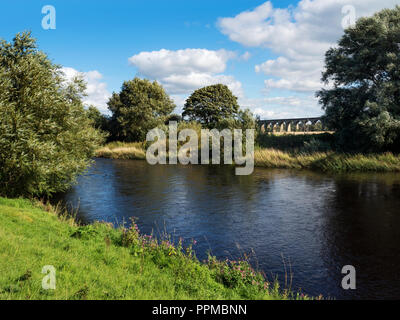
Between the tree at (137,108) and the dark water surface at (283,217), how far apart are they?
33464 mm

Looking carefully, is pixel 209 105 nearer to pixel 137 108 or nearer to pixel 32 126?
pixel 137 108

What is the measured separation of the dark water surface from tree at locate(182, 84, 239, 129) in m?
42.2

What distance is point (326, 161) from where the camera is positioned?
35.9 m

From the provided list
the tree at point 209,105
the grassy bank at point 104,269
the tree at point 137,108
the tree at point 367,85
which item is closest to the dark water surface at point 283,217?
the grassy bank at point 104,269

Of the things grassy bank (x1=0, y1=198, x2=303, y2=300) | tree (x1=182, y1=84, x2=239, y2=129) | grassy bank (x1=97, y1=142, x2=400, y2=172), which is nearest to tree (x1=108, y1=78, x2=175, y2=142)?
tree (x1=182, y1=84, x2=239, y2=129)

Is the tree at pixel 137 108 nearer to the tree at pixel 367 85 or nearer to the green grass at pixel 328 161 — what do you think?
the green grass at pixel 328 161

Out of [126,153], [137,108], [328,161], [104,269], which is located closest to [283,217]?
[104,269]

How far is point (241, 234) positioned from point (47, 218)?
317 inches

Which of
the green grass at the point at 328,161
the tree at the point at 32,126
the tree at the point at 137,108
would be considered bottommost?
the green grass at the point at 328,161

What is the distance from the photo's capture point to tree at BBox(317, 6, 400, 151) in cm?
3425

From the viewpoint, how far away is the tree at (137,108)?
64975 millimetres

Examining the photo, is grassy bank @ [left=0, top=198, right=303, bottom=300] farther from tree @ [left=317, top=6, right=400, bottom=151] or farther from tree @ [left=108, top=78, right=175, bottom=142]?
tree @ [left=108, top=78, right=175, bottom=142]

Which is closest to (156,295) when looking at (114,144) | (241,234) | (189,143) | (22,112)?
(241,234)

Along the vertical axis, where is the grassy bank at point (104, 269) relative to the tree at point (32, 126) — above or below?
below
